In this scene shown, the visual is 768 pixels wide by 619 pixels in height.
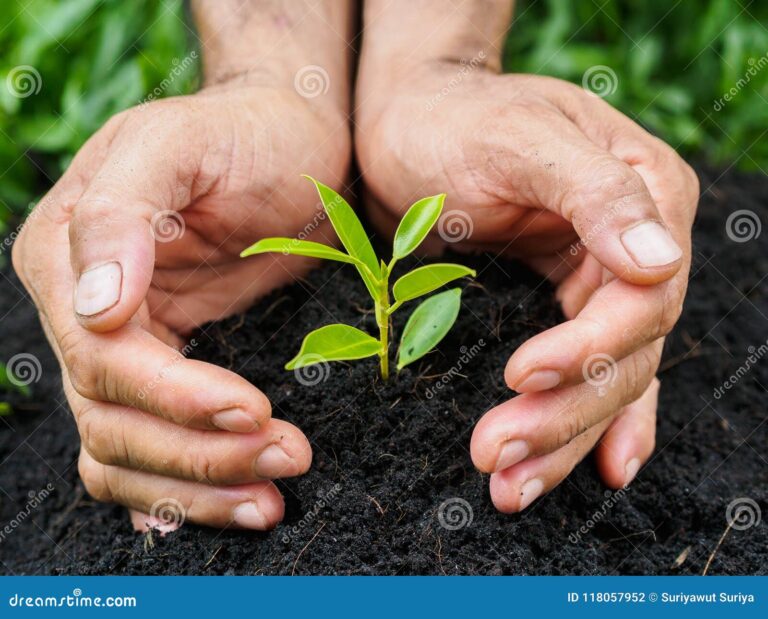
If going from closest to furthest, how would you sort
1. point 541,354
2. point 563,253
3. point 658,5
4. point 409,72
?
point 541,354 < point 563,253 < point 409,72 < point 658,5

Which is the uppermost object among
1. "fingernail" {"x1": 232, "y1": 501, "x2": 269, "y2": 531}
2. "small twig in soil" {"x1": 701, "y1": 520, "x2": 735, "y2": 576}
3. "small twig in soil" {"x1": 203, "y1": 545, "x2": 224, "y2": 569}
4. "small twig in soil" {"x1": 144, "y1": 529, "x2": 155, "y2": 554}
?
"small twig in soil" {"x1": 701, "y1": 520, "x2": 735, "y2": 576}

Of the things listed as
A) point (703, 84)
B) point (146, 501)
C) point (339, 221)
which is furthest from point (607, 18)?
point (146, 501)

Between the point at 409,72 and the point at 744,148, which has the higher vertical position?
the point at 744,148

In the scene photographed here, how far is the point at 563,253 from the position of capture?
1820 mm

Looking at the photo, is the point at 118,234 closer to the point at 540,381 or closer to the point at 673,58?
the point at 540,381

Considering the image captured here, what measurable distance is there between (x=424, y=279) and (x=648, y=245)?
0.38 meters

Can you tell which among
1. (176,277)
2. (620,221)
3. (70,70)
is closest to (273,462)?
(176,277)

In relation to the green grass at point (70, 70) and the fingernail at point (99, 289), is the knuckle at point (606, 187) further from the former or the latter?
the green grass at point (70, 70)

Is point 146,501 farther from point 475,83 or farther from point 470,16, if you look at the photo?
point 470,16

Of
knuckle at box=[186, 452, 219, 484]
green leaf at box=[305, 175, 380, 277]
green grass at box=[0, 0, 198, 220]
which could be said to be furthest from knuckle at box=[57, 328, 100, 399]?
green grass at box=[0, 0, 198, 220]

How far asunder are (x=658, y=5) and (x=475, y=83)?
1.73m

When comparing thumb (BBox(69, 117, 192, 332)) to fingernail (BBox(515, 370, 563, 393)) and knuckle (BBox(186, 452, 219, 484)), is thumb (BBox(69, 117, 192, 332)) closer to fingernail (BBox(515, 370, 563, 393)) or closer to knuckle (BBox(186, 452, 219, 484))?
knuckle (BBox(186, 452, 219, 484))

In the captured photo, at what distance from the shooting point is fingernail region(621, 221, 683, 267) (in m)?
1.35

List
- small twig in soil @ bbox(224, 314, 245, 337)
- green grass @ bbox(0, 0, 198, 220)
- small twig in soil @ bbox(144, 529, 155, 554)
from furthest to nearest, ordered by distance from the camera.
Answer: green grass @ bbox(0, 0, 198, 220), small twig in soil @ bbox(224, 314, 245, 337), small twig in soil @ bbox(144, 529, 155, 554)
